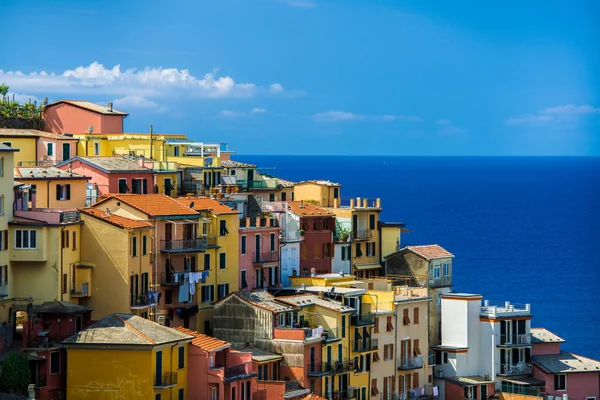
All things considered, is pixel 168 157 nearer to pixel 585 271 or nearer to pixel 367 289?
pixel 367 289

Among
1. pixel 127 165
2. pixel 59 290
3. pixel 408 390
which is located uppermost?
pixel 127 165

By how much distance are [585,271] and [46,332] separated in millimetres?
88983

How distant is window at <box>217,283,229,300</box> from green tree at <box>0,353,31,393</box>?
645 inches

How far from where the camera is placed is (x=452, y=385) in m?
80.4

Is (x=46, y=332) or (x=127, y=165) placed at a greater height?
(x=127, y=165)

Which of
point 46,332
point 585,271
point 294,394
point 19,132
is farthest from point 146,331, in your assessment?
point 585,271

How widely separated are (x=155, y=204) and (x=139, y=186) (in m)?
5.89

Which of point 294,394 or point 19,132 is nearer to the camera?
point 294,394

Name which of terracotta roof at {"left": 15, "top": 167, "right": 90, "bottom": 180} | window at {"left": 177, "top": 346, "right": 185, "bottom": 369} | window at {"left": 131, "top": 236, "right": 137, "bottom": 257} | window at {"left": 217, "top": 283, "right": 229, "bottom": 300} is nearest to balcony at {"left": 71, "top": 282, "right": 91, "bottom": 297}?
window at {"left": 131, "top": 236, "right": 137, "bottom": 257}

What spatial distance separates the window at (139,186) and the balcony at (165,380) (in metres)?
16.7

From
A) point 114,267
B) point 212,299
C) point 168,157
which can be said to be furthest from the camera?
point 168,157

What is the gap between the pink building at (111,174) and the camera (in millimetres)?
75938

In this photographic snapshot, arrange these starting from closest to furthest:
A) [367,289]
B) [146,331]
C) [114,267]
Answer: [146,331] → [114,267] → [367,289]

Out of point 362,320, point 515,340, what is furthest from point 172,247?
point 515,340
